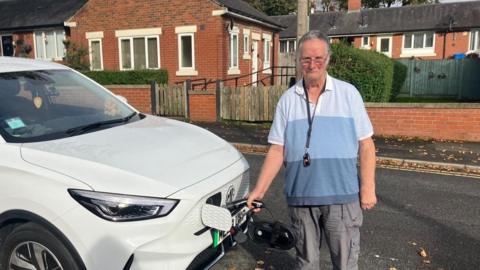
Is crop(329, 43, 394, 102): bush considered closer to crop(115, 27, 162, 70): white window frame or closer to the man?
the man

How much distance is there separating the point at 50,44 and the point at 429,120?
19130 mm

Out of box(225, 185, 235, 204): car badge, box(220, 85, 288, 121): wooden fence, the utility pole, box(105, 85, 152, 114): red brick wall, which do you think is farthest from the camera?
box(105, 85, 152, 114): red brick wall

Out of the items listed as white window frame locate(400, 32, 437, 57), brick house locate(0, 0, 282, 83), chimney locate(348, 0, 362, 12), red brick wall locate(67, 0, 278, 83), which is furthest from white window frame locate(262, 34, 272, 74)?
chimney locate(348, 0, 362, 12)

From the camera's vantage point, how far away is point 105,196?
8.30 feet

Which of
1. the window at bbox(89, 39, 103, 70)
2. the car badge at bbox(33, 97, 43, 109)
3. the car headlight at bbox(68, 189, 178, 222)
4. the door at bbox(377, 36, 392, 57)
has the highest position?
the door at bbox(377, 36, 392, 57)

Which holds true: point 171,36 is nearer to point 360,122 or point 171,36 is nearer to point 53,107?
point 53,107

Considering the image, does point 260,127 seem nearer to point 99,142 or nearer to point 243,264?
point 243,264

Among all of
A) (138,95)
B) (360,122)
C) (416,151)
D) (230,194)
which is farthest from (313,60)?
(138,95)

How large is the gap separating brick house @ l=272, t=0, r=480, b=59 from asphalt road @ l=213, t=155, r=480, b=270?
27719mm

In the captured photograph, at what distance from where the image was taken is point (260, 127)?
38.3 ft

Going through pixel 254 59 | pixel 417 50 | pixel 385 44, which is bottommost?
pixel 254 59

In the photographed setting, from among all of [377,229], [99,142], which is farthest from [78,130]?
[377,229]

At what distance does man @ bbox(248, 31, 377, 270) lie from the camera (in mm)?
2592

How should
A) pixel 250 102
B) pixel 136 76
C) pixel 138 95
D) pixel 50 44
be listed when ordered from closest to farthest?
pixel 250 102 < pixel 138 95 < pixel 136 76 < pixel 50 44
